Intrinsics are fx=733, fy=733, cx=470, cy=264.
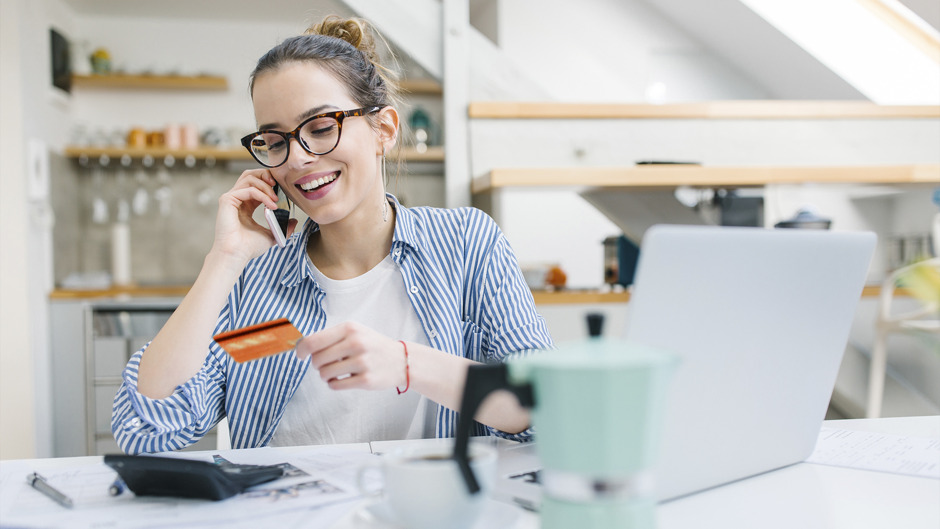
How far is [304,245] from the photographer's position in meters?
1.26

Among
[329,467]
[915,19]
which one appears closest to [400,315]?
[329,467]

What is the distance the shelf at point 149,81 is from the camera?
386cm

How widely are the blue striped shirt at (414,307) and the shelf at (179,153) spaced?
264 centimetres

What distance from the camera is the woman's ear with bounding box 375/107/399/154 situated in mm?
1287

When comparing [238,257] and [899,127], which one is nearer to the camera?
[238,257]

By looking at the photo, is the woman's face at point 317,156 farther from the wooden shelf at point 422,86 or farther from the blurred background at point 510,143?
the wooden shelf at point 422,86

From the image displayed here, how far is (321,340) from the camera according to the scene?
0.80 metres

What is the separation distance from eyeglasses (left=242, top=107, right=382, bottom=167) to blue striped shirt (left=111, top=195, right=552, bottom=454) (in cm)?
18

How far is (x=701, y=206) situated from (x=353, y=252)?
1.83m

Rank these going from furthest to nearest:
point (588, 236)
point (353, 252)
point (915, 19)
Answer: point (588, 236) < point (915, 19) < point (353, 252)

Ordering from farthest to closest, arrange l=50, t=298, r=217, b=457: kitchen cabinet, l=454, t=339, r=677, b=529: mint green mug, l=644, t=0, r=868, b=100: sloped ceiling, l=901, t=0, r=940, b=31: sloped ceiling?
l=644, t=0, r=868, b=100: sloped ceiling, l=50, t=298, r=217, b=457: kitchen cabinet, l=901, t=0, r=940, b=31: sloped ceiling, l=454, t=339, r=677, b=529: mint green mug

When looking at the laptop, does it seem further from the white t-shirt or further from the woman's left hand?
the white t-shirt

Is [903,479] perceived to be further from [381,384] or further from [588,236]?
[588,236]

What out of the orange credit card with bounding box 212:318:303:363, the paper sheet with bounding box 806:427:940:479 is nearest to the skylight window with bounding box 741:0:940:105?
the paper sheet with bounding box 806:427:940:479
